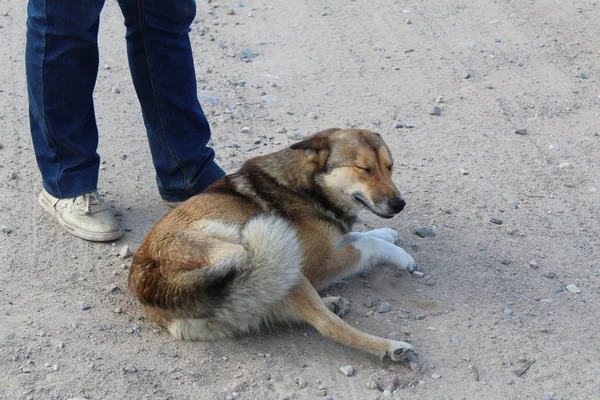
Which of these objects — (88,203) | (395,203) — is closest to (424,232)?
(395,203)

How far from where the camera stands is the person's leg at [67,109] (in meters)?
4.01

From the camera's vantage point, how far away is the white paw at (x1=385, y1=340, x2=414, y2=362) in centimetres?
350

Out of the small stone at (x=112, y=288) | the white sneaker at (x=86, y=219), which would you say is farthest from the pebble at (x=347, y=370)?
the white sneaker at (x=86, y=219)

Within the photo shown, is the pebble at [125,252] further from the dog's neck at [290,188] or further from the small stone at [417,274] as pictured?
the small stone at [417,274]

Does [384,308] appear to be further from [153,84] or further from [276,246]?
[153,84]

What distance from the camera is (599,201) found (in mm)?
5027

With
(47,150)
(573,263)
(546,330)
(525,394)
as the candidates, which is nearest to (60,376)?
(47,150)

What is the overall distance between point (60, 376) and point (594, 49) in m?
5.38

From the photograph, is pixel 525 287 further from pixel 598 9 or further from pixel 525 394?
pixel 598 9

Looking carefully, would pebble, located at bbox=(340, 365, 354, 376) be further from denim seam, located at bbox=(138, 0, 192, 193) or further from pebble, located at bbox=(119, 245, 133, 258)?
denim seam, located at bbox=(138, 0, 192, 193)

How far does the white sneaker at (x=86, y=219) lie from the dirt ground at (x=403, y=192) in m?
0.07

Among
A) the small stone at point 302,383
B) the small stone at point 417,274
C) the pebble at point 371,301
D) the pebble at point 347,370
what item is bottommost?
the small stone at point 417,274

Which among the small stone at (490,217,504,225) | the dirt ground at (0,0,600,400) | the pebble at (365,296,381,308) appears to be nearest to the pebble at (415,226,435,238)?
the dirt ground at (0,0,600,400)

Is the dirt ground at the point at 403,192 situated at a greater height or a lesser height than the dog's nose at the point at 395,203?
lesser
